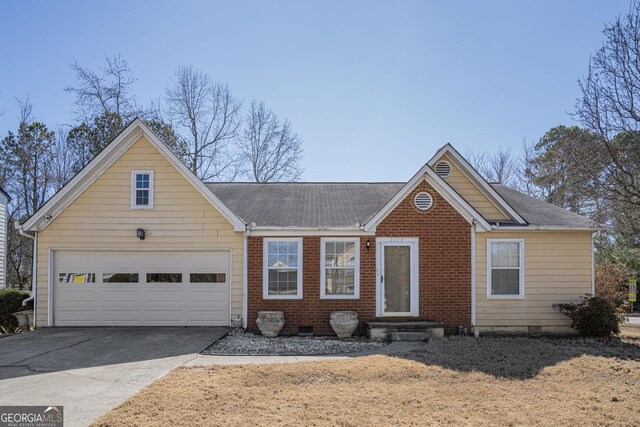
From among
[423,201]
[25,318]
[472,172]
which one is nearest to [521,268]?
[472,172]

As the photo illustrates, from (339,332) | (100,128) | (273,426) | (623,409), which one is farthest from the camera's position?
(100,128)

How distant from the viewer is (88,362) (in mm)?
8336

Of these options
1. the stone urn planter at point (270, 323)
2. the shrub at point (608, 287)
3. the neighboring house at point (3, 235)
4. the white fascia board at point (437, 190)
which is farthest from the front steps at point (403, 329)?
the neighboring house at point (3, 235)

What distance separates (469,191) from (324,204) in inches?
171

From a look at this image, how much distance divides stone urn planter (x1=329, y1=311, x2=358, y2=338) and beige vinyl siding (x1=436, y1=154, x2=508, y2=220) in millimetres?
4825

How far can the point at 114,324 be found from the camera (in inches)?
488

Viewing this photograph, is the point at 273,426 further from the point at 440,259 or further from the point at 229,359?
the point at 440,259

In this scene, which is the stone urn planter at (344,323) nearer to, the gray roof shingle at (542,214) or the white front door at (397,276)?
the white front door at (397,276)

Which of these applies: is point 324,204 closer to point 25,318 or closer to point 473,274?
point 473,274

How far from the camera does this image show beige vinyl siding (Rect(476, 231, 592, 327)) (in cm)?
1210

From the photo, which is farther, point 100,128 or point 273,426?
point 100,128

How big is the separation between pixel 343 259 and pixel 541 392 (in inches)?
245

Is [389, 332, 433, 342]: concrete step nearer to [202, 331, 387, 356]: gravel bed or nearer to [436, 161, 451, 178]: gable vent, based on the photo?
[202, 331, 387, 356]: gravel bed

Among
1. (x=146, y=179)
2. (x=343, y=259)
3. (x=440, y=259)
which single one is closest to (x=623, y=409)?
(x=440, y=259)
